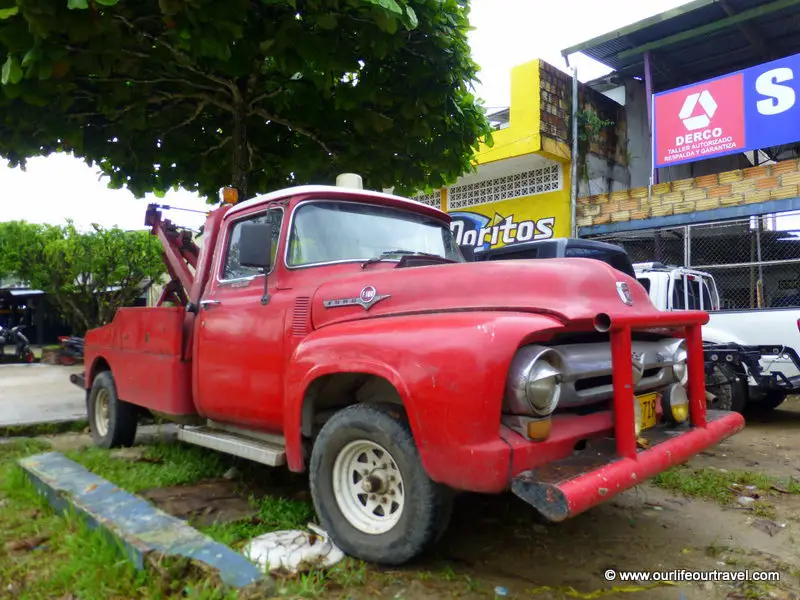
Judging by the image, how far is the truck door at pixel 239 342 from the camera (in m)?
3.55

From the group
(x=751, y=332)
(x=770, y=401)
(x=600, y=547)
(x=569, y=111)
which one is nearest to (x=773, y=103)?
(x=569, y=111)

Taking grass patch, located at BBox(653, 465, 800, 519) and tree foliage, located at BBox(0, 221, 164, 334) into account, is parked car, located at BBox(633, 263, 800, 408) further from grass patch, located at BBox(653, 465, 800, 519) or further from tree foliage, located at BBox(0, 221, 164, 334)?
tree foliage, located at BBox(0, 221, 164, 334)

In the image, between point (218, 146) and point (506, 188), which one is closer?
point (218, 146)

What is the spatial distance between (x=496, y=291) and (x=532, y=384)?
53 centimetres

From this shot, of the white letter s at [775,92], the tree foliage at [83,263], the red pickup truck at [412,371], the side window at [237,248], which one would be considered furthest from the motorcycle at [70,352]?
the white letter s at [775,92]

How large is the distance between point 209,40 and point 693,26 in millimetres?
10582

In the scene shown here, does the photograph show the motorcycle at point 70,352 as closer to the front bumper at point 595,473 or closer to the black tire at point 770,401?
the black tire at point 770,401

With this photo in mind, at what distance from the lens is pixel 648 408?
10.1 feet

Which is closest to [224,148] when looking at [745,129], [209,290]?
[209,290]

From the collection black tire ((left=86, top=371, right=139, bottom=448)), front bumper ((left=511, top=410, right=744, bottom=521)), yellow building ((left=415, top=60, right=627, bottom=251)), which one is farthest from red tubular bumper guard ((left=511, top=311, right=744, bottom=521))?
yellow building ((left=415, top=60, right=627, bottom=251))

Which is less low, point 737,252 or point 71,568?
point 737,252

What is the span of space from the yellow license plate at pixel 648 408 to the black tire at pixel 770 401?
17.8 ft

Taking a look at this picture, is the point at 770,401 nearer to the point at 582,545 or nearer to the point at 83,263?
the point at 582,545

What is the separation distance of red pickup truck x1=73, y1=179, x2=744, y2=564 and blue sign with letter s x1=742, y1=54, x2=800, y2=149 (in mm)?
8253
